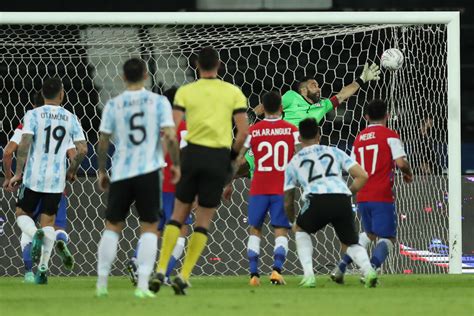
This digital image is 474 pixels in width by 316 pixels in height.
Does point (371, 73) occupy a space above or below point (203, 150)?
above

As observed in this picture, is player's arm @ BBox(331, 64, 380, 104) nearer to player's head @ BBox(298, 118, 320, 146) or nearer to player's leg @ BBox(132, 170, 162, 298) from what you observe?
player's head @ BBox(298, 118, 320, 146)

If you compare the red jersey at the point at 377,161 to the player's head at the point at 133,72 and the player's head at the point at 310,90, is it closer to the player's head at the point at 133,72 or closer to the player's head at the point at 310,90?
the player's head at the point at 310,90

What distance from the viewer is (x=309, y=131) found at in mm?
10359

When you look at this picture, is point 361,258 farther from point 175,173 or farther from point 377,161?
point 175,173

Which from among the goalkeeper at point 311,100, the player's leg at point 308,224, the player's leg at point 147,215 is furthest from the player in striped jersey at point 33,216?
the player's leg at point 147,215

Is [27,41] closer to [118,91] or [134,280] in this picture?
[118,91]

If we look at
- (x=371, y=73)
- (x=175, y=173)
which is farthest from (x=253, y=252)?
(x=175, y=173)

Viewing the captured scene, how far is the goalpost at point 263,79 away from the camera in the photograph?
13.7 meters

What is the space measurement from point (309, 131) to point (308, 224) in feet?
2.16

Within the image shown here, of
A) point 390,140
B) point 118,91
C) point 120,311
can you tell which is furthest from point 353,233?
point 118,91

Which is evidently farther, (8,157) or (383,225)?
(8,157)

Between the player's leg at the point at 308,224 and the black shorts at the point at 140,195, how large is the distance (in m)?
1.95

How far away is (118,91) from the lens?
14.2m

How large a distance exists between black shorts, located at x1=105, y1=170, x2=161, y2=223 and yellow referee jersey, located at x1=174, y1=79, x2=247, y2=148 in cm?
75
